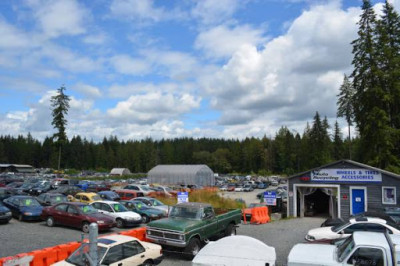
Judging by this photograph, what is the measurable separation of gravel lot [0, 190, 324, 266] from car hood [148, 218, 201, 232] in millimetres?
1173

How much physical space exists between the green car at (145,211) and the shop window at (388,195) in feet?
48.4

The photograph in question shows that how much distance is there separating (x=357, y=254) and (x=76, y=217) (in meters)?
13.5

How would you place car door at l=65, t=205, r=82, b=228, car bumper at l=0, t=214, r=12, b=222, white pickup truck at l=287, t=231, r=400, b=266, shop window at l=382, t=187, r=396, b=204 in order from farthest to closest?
shop window at l=382, t=187, r=396, b=204
car bumper at l=0, t=214, r=12, b=222
car door at l=65, t=205, r=82, b=228
white pickup truck at l=287, t=231, r=400, b=266

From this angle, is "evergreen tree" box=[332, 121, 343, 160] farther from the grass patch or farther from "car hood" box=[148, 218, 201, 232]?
"car hood" box=[148, 218, 201, 232]

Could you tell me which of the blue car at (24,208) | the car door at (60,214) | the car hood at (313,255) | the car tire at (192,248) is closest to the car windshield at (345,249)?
the car hood at (313,255)

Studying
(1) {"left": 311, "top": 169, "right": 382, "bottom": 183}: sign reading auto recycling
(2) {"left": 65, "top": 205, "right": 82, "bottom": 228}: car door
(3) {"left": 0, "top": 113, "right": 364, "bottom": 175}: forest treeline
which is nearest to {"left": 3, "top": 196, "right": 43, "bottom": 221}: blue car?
(2) {"left": 65, "top": 205, "right": 82, "bottom": 228}: car door

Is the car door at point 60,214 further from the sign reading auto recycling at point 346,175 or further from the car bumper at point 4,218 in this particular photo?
the sign reading auto recycling at point 346,175

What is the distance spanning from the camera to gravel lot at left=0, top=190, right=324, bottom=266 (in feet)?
43.1

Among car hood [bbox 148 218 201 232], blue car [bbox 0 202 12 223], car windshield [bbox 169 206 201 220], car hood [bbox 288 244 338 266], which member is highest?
car windshield [bbox 169 206 201 220]

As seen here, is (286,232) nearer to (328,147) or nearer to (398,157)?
(398,157)

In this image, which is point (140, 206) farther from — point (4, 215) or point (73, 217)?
point (4, 215)

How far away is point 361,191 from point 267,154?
339 ft

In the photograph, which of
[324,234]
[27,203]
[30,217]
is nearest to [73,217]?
[30,217]

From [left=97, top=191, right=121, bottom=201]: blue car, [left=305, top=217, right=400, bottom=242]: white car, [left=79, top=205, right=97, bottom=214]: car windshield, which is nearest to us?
[left=305, top=217, right=400, bottom=242]: white car
